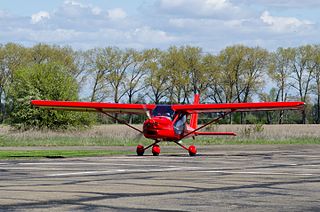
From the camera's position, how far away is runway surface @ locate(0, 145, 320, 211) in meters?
11.6

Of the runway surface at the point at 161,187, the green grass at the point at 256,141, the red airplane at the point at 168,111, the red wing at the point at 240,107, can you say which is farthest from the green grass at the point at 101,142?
the runway surface at the point at 161,187

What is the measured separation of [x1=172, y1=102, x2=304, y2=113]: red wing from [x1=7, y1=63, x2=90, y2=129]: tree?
27446 millimetres

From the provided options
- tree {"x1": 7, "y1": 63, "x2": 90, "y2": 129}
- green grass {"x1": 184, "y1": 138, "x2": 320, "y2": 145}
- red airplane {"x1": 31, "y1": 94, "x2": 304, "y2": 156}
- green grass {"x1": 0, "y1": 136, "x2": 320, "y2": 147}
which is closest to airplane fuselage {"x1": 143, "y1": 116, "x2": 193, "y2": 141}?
red airplane {"x1": 31, "y1": 94, "x2": 304, "y2": 156}

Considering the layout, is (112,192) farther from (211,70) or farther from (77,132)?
(211,70)

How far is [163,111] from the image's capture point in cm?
2969

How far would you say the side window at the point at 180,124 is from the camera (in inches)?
1167

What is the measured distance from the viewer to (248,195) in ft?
42.7

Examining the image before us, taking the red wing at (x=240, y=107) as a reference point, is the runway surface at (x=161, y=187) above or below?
below

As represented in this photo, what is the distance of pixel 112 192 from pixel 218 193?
6.28 ft

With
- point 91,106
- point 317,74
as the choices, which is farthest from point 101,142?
point 317,74

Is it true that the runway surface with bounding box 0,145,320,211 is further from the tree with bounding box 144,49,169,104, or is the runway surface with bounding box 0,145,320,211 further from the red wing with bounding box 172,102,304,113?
the tree with bounding box 144,49,169,104

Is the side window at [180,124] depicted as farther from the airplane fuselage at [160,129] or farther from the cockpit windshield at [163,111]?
the cockpit windshield at [163,111]

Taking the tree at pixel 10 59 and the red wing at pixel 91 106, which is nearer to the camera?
the red wing at pixel 91 106

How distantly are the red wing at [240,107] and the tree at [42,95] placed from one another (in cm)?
2745
